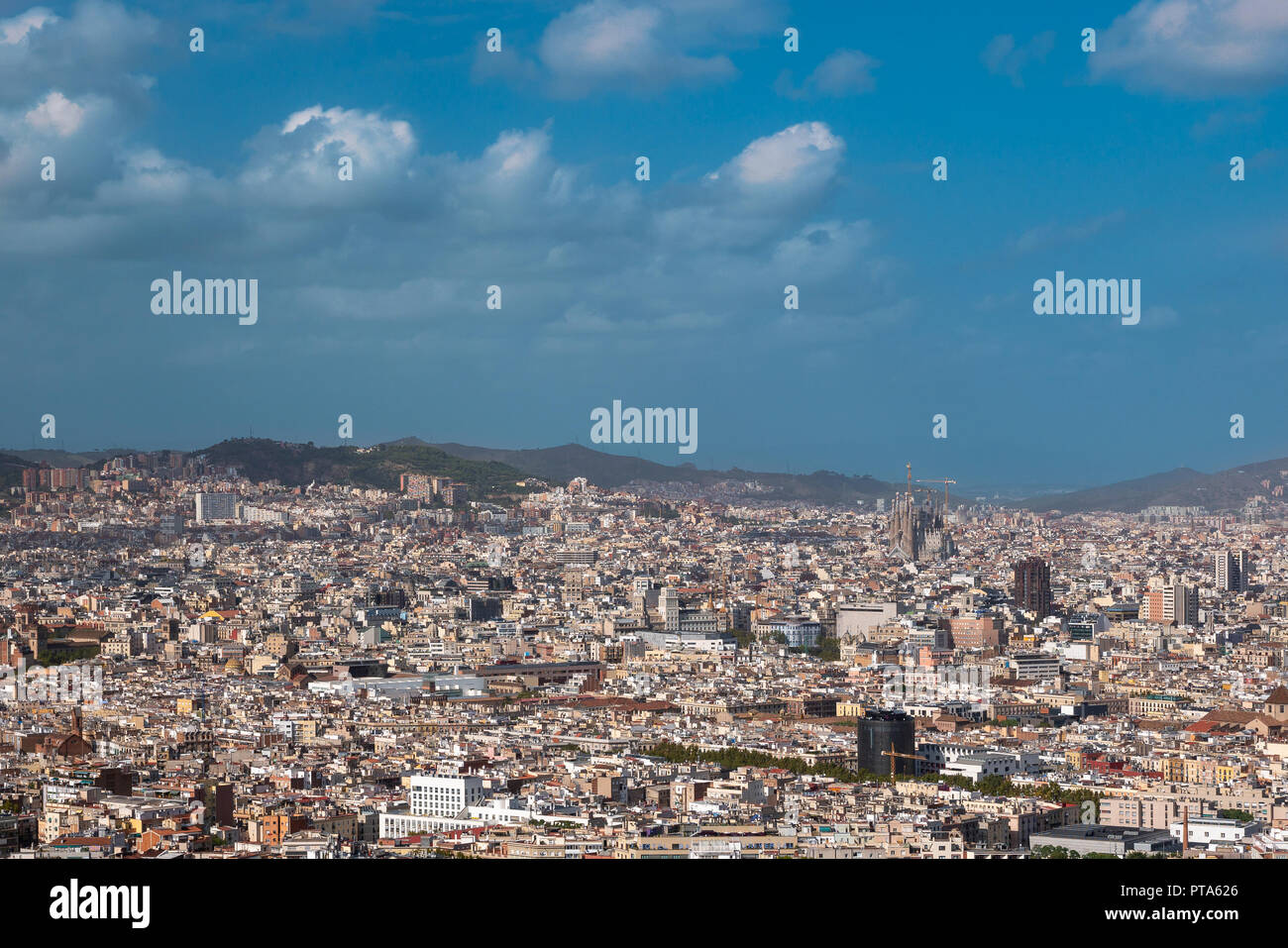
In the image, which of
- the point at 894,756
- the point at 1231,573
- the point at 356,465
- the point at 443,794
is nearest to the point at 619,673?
the point at 894,756

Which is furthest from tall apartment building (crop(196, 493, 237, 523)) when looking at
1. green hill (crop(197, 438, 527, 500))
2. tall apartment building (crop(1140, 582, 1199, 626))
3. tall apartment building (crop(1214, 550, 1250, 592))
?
tall apartment building (crop(1214, 550, 1250, 592))

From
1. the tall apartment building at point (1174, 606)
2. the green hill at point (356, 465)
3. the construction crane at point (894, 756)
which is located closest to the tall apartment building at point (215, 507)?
the green hill at point (356, 465)

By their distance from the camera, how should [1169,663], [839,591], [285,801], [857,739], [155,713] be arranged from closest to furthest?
Result: 1. [285,801]
2. [857,739]
3. [155,713]
4. [1169,663]
5. [839,591]

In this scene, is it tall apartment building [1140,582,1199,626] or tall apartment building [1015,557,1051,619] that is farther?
tall apartment building [1015,557,1051,619]
